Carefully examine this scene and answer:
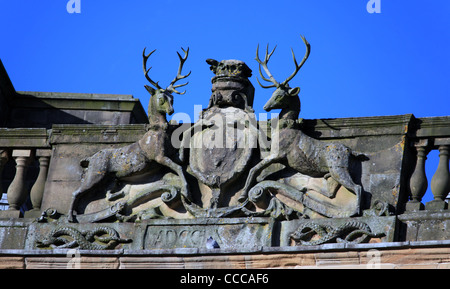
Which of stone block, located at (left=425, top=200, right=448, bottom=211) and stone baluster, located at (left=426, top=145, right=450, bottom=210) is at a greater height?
stone baluster, located at (left=426, top=145, right=450, bottom=210)

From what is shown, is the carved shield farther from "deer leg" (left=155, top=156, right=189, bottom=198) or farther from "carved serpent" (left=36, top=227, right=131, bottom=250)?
"carved serpent" (left=36, top=227, right=131, bottom=250)

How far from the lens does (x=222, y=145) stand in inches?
709

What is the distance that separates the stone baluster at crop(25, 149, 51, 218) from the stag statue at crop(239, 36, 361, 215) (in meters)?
2.80

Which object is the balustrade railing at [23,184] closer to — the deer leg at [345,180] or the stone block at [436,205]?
the deer leg at [345,180]

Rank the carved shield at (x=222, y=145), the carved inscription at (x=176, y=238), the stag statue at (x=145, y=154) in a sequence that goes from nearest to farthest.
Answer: the carved inscription at (x=176, y=238) → the carved shield at (x=222, y=145) → the stag statue at (x=145, y=154)

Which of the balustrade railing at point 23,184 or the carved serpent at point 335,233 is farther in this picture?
the balustrade railing at point 23,184

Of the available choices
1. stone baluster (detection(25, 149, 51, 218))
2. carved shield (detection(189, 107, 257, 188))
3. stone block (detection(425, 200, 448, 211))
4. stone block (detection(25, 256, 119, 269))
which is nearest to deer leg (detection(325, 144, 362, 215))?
stone block (detection(425, 200, 448, 211))

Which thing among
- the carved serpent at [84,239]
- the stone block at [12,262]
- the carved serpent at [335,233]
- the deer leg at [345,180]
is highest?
the deer leg at [345,180]

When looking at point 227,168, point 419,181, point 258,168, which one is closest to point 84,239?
point 227,168

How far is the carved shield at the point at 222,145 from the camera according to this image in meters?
17.8

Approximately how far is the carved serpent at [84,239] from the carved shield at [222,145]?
4.31 ft

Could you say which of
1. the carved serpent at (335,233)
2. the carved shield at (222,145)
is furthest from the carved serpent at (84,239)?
the carved serpent at (335,233)

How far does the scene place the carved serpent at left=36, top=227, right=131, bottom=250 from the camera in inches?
698

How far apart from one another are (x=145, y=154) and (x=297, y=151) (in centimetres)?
200
